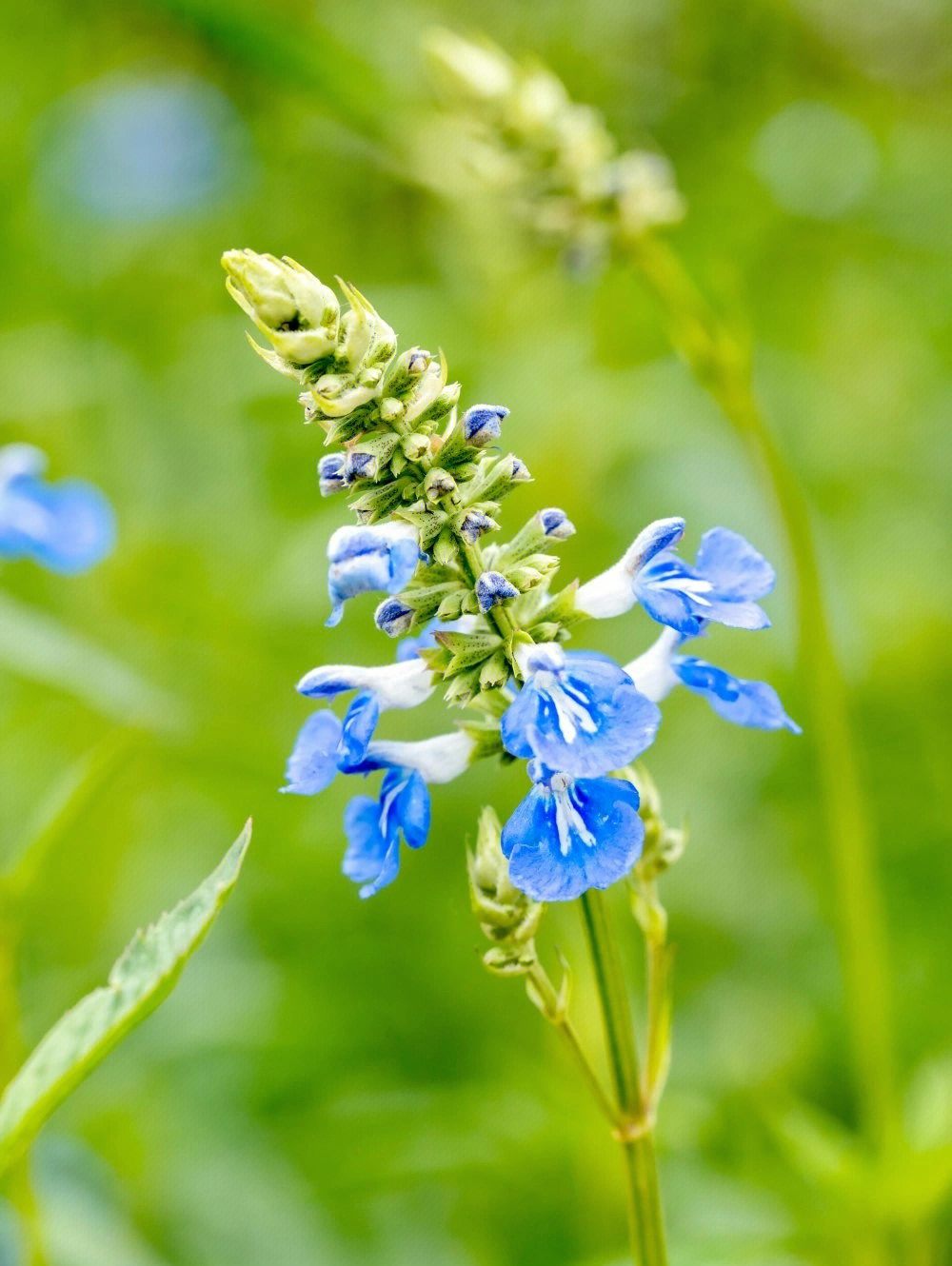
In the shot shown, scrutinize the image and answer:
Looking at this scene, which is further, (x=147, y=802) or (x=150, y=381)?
(x=150, y=381)

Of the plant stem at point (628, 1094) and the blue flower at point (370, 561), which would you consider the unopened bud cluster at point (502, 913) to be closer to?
the plant stem at point (628, 1094)

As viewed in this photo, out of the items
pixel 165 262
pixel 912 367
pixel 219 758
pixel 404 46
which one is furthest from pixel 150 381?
pixel 912 367

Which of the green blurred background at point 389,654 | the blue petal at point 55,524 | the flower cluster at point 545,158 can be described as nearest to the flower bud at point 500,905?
the green blurred background at point 389,654

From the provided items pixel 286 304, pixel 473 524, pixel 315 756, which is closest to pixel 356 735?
pixel 315 756

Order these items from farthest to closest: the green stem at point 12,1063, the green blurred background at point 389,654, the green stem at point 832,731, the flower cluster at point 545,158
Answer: the green blurred background at point 389,654 < the flower cluster at point 545,158 < the green stem at point 832,731 < the green stem at point 12,1063

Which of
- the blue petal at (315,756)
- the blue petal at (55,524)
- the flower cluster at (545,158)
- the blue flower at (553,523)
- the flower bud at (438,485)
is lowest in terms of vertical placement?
the blue petal at (315,756)

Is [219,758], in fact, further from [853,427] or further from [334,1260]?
[853,427]
